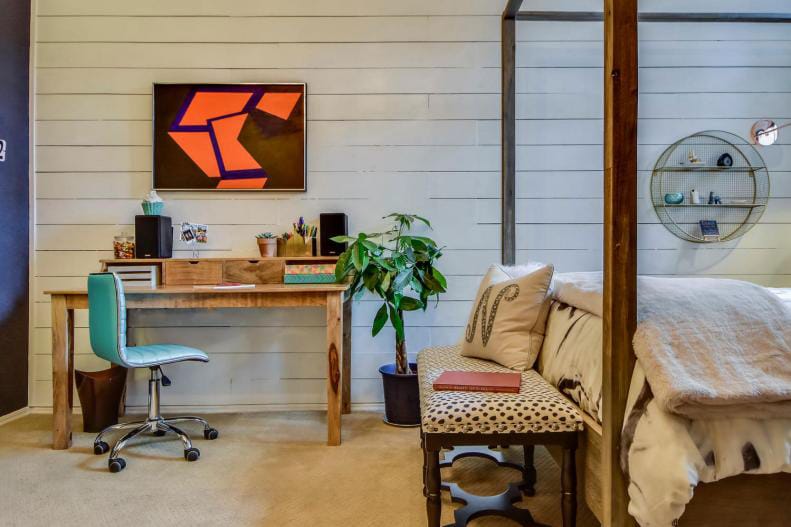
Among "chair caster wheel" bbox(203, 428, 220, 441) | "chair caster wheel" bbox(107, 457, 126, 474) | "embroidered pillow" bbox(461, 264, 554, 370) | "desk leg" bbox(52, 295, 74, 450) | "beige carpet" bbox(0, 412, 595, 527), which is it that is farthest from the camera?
"chair caster wheel" bbox(203, 428, 220, 441)

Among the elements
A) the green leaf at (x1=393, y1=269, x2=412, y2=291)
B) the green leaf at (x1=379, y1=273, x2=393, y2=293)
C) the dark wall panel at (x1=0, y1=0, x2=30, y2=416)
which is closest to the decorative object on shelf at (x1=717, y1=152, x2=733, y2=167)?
the green leaf at (x1=393, y1=269, x2=412, y2=291)

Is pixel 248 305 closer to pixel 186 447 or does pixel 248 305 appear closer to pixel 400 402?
pixel 186 447

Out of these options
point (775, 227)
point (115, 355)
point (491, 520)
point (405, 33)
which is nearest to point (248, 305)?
point (115, 355)

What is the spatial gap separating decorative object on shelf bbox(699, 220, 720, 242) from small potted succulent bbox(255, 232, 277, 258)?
2.54 metres

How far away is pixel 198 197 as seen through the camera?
3109 millimetres

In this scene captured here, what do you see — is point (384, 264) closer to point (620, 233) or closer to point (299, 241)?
point (299, 241)

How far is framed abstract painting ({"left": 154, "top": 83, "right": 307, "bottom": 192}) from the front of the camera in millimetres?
3080

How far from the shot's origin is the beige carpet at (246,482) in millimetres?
1787

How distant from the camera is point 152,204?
2.92m

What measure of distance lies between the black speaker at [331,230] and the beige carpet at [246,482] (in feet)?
3.23

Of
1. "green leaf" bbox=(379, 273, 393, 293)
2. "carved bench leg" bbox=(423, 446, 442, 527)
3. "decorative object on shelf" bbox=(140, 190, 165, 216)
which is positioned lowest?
"carved bench leg" bbox=(423, 446, 442, 527)

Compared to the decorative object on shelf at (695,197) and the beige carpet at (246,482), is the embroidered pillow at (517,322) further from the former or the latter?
the decorative object on shelf at (695,197)

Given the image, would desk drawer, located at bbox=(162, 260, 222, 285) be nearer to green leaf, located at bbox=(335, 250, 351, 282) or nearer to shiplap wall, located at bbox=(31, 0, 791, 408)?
shiplap wall, located at bbox=(31, 0, 791, 408)

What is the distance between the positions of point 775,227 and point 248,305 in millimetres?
3136
